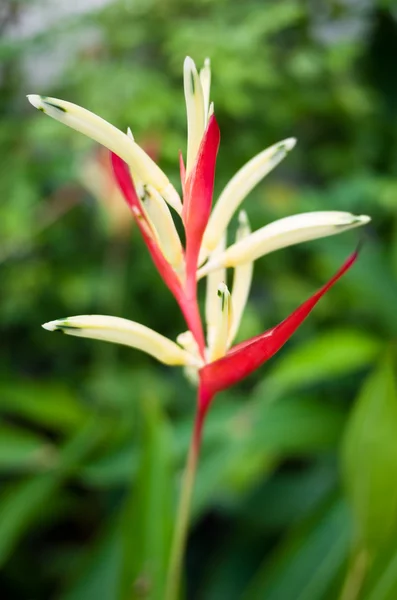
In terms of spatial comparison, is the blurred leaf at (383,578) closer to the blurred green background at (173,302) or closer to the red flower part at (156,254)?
the blurred green background at (173,302)

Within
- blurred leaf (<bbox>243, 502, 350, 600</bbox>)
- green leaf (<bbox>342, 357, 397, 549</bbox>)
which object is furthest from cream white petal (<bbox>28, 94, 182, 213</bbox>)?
blurred leaf (<bbox>243, 502, 350, 600</bbox>)

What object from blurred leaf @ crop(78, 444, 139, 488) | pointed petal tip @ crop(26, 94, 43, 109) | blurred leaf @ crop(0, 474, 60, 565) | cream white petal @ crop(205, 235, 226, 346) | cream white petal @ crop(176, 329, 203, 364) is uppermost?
pointed petal tip @ crop(26, 94, 43, 109)

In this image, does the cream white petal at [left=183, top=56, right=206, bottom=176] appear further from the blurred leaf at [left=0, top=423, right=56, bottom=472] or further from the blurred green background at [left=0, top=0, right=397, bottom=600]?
the blurred leaf at [left=0, top=423, right=56, bottom=472]

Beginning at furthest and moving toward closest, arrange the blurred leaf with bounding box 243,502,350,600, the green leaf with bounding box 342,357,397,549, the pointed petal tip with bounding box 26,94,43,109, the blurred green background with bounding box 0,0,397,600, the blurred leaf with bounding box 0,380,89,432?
1. the blurred leaf with bounding box 0,380,89,432
2. the blurred green background with bounding box 0,0,397,600
3. the blurred leaf with bounding box 243,502,350,600
4. the green leaf with bounding box 342,357,397,549
5. the pointed petal tip with bounding box 26,94,43,109

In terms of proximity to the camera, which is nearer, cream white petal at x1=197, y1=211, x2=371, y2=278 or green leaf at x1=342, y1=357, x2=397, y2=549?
cream white petal at x1=197, y1=211, x2=371, y2=278

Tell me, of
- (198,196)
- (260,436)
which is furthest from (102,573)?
(198,196)

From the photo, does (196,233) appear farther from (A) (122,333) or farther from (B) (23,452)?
(B) (23,452)

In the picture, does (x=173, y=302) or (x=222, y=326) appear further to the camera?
(x=173, y=302)
